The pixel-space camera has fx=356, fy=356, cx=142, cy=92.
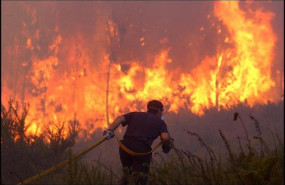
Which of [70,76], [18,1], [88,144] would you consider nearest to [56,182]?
[88,144]

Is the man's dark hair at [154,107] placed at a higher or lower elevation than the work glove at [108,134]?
higher

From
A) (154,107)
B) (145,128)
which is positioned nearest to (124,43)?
(154,107)

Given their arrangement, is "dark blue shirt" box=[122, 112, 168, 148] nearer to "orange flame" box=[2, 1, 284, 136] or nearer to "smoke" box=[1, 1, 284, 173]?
"smoke" box=[1, 1, 284, 173]

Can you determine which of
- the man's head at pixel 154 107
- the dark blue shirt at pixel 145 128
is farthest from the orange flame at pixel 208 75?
the dark blue shirt at pixel 145 128

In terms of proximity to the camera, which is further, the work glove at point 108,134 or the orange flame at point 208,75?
the orange flame at point 208,75

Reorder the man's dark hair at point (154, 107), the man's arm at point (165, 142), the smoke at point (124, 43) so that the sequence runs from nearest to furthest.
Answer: the man's arm at point (165, 142) → the man's dark hair at point (154, 107) → the smoke at point (124, 43)

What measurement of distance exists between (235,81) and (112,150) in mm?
10299

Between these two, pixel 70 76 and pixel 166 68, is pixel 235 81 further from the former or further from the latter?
pixel 70 76

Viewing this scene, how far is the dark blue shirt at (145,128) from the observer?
4688mm

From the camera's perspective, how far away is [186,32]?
79.0 feet

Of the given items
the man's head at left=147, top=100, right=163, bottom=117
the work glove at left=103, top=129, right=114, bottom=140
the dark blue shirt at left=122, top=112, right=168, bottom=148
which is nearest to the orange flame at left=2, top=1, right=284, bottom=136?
the man's head at left=147, top=100, right=163, bottom=117

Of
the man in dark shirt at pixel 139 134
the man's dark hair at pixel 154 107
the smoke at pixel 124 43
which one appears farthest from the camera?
the smoke at pixel 124 43

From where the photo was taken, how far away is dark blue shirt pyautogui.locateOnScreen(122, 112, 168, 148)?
4688 millimetres

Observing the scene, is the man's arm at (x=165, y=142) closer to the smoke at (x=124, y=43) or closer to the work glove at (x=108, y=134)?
the work glove at (x=108, y=134)
